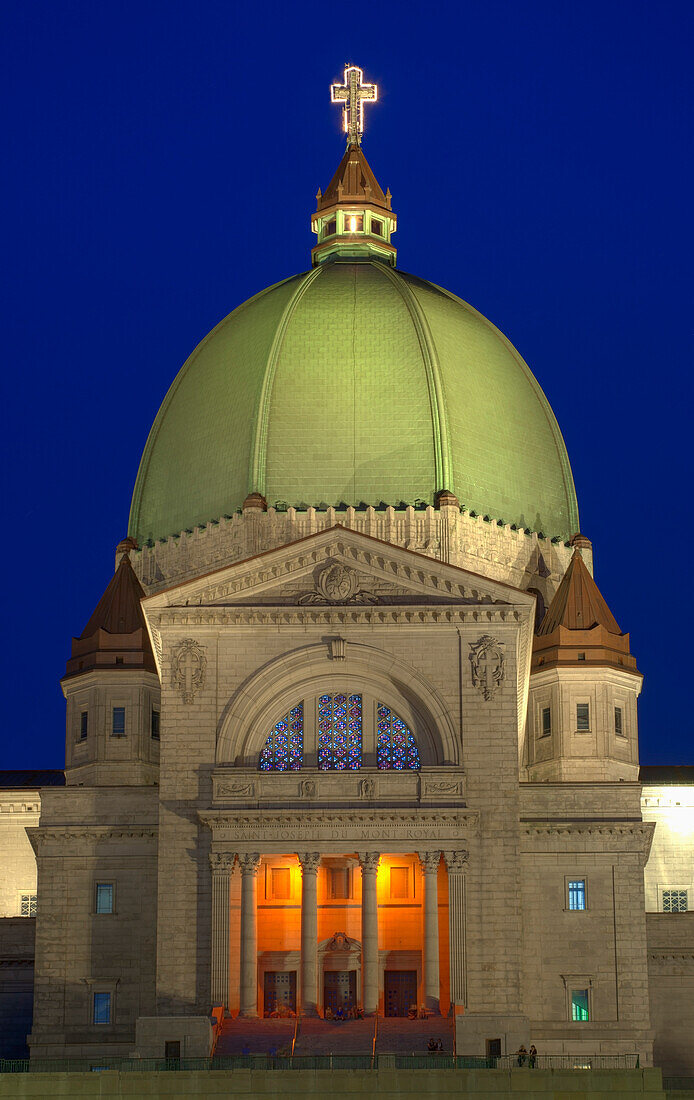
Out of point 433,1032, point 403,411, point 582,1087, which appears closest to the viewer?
point 582,1087

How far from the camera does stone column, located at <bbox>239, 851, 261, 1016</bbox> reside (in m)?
67.5

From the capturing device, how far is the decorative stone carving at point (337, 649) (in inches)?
2771

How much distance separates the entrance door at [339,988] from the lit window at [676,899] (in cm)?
2039

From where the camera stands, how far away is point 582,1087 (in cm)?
5706

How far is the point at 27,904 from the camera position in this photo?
88.7m

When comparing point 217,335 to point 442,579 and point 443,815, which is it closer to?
point 442,579

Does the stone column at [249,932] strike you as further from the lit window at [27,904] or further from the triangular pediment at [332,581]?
the lit window at [27,904]

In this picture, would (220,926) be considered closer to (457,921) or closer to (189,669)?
(457,921)

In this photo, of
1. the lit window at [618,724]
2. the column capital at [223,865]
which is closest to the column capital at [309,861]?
the column capital at [223,865]

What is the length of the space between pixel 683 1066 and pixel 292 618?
1949 cm

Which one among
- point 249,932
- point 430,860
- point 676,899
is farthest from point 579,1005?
point 676,899

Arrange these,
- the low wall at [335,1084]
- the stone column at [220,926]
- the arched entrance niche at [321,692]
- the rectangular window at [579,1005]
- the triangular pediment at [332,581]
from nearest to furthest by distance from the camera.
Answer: the low wall at [335,1084] < the stone column at [220,926] < the arched entrance niche at [321,692] < the rectangular window at [579,1005] < the triangular pediment at [332,581]

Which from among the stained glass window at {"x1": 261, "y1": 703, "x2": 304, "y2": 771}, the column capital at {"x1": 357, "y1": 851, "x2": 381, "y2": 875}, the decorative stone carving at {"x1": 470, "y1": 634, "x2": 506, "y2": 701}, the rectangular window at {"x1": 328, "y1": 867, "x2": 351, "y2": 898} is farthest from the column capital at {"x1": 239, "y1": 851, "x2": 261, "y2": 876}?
the decorative stone carving at {"x1": 470, "y1": 634, "x2": 506, "y2": 701}

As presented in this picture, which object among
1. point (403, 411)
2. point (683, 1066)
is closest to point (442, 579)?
point (403, 411)
